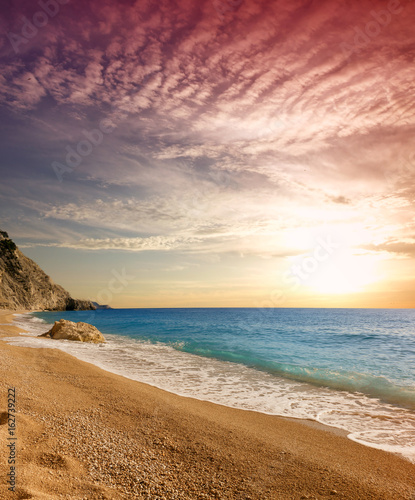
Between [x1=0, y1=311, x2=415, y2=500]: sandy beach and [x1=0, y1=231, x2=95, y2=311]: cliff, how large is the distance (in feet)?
313

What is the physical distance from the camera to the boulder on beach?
24672 millimetres

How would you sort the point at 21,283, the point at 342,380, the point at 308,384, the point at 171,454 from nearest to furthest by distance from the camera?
the point at 171,454 < the point at 308,384 < the point at 342,380 < the point at 21,283

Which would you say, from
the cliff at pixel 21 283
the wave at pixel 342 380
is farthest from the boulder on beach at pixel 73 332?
the cliff at pixel 21 283

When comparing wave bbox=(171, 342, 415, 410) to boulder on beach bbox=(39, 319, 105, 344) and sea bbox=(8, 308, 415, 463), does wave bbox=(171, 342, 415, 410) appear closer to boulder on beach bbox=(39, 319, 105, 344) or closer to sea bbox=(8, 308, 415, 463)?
sea bbox=(8, 308, 415, 463)

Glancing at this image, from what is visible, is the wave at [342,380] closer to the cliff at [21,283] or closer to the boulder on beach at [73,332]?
the boulder on beach at [73,332]

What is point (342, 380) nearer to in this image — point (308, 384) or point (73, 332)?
point (308, 384)

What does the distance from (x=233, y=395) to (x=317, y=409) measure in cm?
313

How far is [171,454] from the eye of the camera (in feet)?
18.7

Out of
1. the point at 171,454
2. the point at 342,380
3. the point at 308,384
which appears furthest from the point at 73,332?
the point at 171,454

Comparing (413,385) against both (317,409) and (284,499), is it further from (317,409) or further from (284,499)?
(284,499)

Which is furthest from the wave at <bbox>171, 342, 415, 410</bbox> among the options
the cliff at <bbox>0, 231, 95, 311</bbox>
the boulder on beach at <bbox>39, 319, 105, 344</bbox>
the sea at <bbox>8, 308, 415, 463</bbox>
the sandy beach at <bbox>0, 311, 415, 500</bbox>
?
the cliff at <bbox>0, 231, 95, 311</bbox>

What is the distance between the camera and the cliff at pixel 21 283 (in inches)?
3529

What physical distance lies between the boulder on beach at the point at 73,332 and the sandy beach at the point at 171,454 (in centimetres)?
1703

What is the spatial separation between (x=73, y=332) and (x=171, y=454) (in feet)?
74.3
